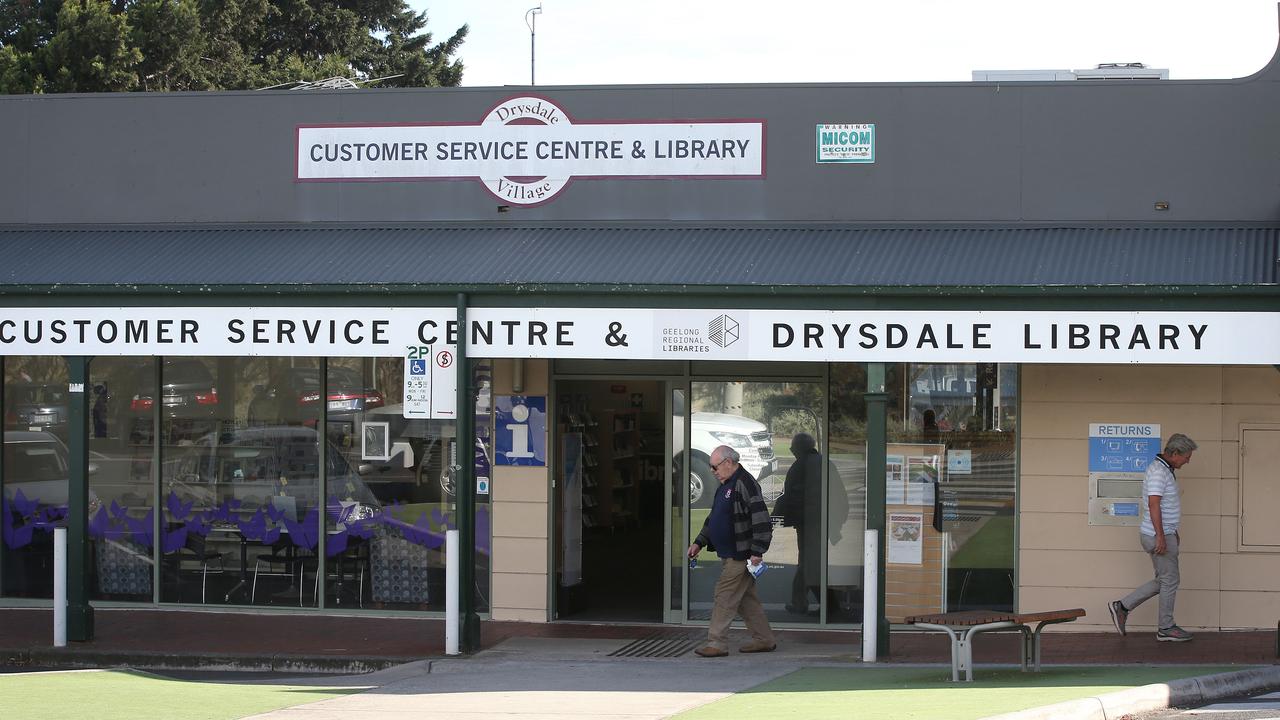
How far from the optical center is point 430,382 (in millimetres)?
11281

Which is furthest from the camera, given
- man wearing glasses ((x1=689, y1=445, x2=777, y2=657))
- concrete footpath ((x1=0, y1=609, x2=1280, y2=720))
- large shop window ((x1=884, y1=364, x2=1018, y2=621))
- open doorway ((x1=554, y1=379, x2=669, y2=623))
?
open doorway ((x1=554, y1=379, x2=669, y2=623))

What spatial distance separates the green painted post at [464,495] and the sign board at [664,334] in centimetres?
13

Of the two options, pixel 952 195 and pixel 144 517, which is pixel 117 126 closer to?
pixel 144 517

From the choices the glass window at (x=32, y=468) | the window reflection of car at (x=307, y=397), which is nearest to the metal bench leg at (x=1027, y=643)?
the window reflection of car at (x=307, y=397)

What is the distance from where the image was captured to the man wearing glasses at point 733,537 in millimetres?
10984

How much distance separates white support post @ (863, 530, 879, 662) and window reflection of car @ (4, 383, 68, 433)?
315 inches

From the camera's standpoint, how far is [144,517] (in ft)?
44.6

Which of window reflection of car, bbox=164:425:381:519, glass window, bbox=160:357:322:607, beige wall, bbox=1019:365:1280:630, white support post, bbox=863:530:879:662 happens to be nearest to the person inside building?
beige wall, bbox=1019:365:1280:630

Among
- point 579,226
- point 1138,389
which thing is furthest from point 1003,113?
point 579,226

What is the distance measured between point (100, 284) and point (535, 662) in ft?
15.8

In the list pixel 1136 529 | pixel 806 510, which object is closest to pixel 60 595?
pixel 806 510

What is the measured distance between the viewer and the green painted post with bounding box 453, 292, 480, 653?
11.2 m

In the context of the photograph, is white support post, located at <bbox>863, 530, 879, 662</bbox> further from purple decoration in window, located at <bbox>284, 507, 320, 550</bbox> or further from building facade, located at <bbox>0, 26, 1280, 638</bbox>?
purple decoration in window, located at <bbox>284, 507, 320, 550</bbox>

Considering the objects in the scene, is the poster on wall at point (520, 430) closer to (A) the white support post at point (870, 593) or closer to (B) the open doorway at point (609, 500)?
(B) the open doorway at point (609, 500)
